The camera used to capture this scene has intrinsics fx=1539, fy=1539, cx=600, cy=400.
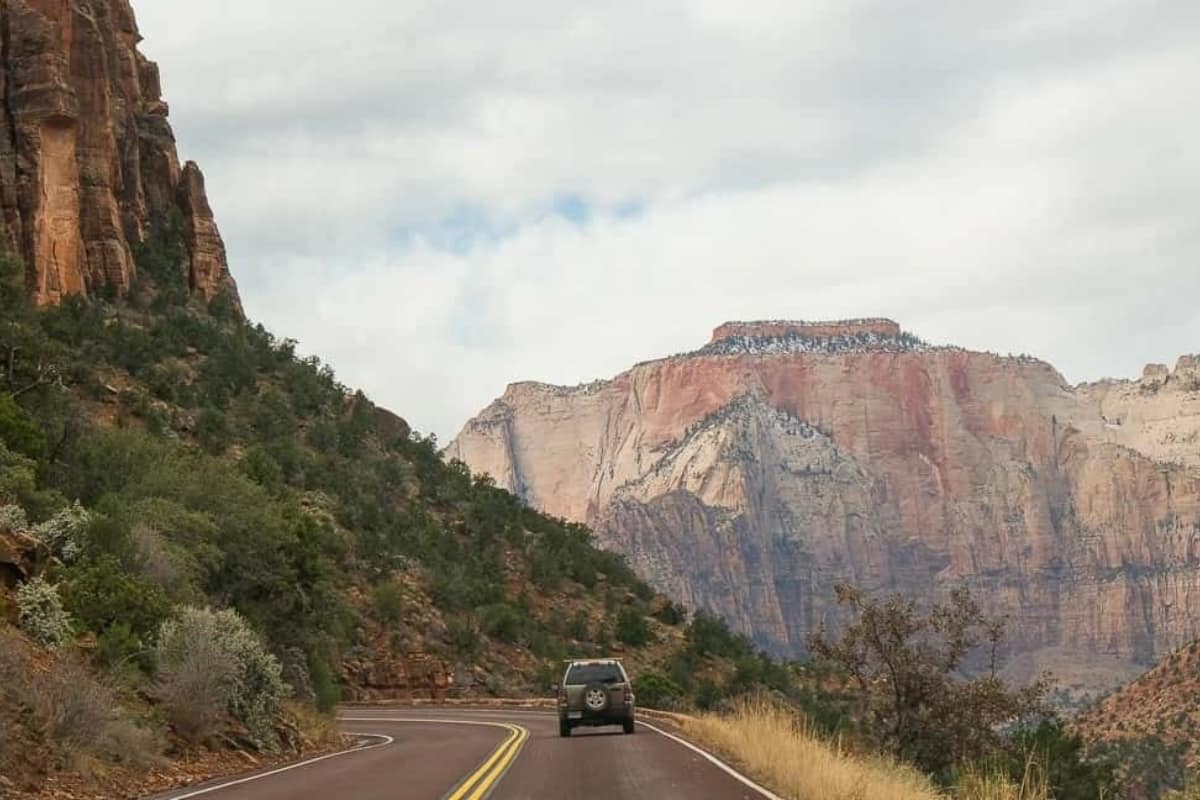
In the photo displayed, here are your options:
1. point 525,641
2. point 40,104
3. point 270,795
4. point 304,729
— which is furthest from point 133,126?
point 270,795

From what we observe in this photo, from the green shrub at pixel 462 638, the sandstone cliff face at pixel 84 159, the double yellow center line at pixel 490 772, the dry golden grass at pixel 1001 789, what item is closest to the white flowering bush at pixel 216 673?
the double yellow center line at pixel 490 772

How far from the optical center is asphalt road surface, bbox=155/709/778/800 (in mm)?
19750

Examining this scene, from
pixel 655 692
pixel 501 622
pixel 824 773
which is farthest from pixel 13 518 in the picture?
pixel 501 622

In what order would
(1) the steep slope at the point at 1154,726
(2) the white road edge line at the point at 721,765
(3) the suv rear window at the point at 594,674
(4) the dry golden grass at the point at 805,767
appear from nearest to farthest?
(4) the dry golden grass at the point at 805,767, (2) the white road edge line at the point at 721,765, (3) the suv rear window at the point at 594,674, (1) the steep slope at the point at 1154,726

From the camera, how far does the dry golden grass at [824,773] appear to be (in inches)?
664

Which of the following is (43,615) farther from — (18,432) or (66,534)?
(18,432)

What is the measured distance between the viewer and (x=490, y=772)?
23188 millimetres

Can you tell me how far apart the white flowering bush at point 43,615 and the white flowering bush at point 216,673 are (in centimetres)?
180

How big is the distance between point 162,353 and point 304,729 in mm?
39167

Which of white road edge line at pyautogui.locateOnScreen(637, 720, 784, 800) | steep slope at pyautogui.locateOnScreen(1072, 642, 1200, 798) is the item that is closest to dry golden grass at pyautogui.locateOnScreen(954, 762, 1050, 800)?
white road edge line at pyautogui.locateOnScreen(637, 720, 784, 800)

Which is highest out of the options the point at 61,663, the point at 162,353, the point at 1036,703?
the point at 162,353

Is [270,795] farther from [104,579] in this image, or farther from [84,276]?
[84,276]

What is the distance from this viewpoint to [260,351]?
3145 inches

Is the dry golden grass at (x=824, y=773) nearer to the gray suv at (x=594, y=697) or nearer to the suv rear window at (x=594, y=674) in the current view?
the gray suv at (x=594, y=697)
